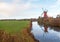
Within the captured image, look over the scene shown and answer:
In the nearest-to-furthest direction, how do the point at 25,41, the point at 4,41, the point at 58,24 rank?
the point at 4,41, the point at 25,41, the point at 58,24

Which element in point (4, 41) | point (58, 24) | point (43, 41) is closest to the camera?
point (4, 41)

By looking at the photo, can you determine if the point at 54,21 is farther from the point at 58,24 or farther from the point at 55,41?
the point at 55,41

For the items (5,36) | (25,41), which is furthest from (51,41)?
(5,36)

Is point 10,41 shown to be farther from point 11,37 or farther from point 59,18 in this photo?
point 59,18

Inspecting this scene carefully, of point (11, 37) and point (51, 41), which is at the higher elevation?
point (11, 37)

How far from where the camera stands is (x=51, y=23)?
19.8 meters

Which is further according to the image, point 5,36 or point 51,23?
point 51,23

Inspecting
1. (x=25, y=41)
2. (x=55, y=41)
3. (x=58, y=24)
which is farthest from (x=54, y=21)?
(x=25, y=41)

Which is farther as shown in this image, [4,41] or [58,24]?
[58,24]

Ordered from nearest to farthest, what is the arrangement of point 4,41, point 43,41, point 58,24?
1. point 4,41
2. point 43,41
3. point 58,24

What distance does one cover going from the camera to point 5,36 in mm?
6625

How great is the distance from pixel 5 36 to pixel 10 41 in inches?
13.0

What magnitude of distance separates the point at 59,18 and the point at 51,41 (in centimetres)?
965

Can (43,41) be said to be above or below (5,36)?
below
